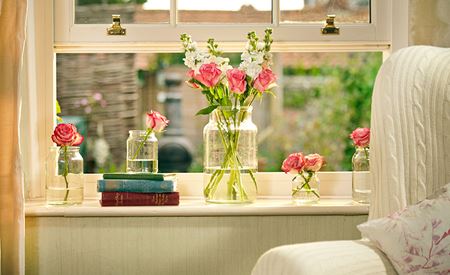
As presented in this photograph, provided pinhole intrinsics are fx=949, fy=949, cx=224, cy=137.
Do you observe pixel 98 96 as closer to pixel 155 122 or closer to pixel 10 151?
pixel 155 122

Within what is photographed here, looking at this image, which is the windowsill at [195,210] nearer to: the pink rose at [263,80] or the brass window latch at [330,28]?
the pink rose at [263,80]

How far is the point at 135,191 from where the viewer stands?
3.18 meters

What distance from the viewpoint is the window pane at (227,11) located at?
11.7 ft

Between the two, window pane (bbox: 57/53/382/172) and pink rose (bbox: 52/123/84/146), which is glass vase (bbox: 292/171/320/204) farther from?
window pane (bbox: 57/53/382/172)

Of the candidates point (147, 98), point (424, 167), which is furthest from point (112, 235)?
point (147, 98)

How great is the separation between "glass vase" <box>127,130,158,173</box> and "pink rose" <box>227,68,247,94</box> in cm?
35

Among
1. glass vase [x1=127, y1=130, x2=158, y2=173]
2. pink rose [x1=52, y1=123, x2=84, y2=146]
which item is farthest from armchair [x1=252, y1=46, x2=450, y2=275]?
pink rose [x1=52, y1=123, x2=84, y2=146]

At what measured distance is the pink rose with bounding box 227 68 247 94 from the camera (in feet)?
10.4

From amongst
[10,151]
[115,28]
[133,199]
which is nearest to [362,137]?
[133,199]

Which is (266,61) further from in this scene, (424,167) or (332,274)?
(332,274)

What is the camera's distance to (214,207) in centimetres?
315

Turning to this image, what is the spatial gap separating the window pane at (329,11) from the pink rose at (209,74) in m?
0.49

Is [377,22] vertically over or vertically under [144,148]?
over

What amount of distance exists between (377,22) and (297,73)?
10.7 ft
